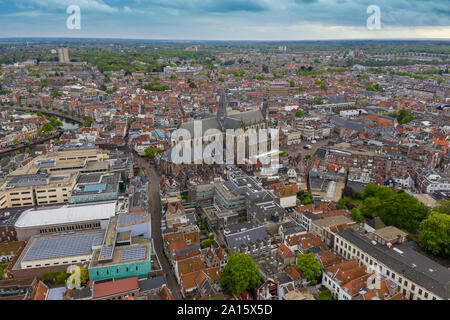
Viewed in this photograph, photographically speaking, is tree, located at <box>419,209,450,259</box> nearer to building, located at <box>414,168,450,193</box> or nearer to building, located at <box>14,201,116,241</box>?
building, located at <box>414,168,450,193</box>

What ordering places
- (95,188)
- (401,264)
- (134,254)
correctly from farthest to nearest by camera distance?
1. (95,188)
2. (134,254)
3. (401,264)

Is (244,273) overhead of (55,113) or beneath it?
beneath

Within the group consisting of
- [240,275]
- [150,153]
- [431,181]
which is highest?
[150,153]

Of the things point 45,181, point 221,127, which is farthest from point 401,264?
point 45,181

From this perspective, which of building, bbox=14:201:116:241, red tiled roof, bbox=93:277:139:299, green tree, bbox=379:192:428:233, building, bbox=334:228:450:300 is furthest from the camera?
green tree, bbox=379:192:428:233

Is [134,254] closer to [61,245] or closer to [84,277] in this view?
[84,277]

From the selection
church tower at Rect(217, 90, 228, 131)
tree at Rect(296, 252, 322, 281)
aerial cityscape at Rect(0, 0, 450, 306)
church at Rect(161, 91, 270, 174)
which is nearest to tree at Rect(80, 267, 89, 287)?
aerial cityscape at Rect(0, 0, 450, 306)
